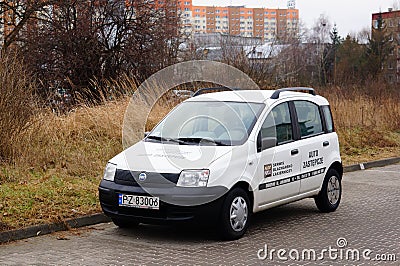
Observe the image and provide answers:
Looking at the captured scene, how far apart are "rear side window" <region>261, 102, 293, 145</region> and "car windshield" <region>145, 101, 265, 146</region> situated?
18 cm

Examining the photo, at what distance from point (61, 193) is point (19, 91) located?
9.75ft

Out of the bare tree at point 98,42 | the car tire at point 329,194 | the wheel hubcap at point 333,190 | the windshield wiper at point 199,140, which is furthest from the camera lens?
the bare tree at point 98,42

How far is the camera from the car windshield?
8328 mm

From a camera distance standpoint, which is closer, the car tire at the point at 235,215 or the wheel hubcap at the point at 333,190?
the car tire at the point at 235,215

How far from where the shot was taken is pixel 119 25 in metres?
24.2

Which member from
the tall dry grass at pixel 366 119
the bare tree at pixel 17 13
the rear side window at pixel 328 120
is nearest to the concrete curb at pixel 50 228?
the rear side window at pixel 328 120

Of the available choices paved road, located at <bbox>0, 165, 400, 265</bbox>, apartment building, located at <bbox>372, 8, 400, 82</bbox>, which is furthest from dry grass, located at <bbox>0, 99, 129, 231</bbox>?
apartment building, located at <bbox>372, 8, 400, 82</bbox>

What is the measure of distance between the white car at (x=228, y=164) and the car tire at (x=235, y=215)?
0.04ft

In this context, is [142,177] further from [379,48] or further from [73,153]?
[379,48]

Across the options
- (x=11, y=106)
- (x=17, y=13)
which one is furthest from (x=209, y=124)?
(x=17, y=13)

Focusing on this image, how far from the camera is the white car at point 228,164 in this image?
24.9ft

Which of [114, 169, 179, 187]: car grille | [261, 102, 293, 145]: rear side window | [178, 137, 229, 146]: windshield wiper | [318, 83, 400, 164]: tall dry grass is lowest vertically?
[318, 83, 400, 164]: tall dry grass

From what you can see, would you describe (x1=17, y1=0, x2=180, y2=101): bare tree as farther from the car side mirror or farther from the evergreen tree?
the evergreen tree

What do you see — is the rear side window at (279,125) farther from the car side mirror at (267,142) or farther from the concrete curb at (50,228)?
the concrete curb at (50,228)
